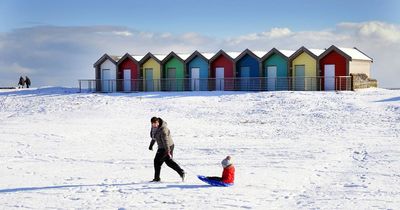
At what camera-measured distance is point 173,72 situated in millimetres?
49812

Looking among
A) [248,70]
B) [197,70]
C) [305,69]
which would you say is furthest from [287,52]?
[197,70]

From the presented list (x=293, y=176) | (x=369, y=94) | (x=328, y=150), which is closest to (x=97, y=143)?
(x=328, y=150)

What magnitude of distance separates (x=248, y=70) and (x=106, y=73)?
44.7ft

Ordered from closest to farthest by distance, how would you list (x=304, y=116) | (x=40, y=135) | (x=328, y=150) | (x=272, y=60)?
1. (x=328, y=150)
2. (x=40, y=135)
3. (x=304, y=116)
4. (x=272, y=60)

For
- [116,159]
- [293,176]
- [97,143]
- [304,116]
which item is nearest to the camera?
[293,176]

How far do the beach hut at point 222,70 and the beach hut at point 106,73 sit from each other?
30.6ft

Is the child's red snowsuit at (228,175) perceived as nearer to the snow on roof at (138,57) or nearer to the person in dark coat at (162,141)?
the person in dark coat at (162,141)

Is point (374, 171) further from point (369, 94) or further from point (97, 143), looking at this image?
point (369, 94)

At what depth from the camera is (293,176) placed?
49.7 feet

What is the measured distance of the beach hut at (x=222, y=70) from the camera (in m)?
46.7

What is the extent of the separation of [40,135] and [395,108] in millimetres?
18449

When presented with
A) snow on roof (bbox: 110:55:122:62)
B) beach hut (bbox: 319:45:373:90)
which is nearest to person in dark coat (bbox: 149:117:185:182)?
beach hut (bbox: 319:45:373:90)

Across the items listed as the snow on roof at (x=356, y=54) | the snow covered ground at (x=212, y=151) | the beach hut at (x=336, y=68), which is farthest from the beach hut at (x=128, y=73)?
the snow on roof at (x=356, y=54)

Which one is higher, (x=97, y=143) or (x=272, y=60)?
(x=272, y=60)
